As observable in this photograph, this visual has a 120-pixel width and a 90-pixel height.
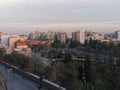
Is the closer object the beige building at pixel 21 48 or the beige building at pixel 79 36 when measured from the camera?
the beige building at pixel 21 48

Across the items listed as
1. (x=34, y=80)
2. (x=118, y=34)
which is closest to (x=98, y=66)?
(x=34, y=80)

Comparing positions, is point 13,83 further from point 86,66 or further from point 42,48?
point 42,48

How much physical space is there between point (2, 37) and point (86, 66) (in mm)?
80298

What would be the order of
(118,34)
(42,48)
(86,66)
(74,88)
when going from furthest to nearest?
(118,34) < (42,48) < (86,66) < (74,88)

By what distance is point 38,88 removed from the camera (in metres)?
8.18

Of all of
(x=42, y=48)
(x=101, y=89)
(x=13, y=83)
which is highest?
(x=13, y=83)

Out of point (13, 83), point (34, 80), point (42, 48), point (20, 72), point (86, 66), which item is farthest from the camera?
point (42, 48)

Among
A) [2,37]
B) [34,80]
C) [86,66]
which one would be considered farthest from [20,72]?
[2,37]

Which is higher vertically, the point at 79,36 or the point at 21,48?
the point at 79,36

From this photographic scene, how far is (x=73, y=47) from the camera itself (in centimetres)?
9444

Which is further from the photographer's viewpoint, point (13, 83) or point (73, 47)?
point (73, 47)

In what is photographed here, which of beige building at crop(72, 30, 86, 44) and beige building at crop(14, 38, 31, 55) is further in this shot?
beige building at crop(72, 30, 86, 44)

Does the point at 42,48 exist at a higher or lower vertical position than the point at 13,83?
lower

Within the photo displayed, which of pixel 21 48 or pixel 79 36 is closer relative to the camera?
pixel 21 48
